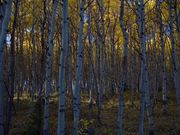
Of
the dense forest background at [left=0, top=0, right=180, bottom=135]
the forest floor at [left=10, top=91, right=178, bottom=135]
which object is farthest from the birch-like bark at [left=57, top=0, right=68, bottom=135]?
the forest floor at [left=10, top=91, right=178, bottom=135]

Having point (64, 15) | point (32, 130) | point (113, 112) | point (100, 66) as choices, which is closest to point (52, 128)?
point (32, 130)

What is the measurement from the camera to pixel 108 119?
49.2 ft

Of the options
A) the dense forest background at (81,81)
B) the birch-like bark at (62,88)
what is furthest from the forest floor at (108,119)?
the birch-like bark at (62,88)

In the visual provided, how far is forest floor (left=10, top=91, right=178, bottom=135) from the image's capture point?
11945 mm

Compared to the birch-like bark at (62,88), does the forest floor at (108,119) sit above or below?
below

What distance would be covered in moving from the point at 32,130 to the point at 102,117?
5887 millimetres

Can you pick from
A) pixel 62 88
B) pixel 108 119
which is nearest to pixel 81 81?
pixel 108 119

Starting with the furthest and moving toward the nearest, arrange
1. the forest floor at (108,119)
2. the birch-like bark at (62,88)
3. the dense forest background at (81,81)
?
1. the forest floor at (108,119)
2. the dense forest background at (81,81)
3. the birch-like bark at (62,88)

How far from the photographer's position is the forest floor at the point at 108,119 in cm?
1195

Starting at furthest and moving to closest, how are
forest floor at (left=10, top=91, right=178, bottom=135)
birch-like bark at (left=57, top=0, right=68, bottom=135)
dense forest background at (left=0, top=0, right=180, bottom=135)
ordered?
1. forest floor at (left=10, top=91, right=178, bottom=135)
2. dense forest background at (left=0, top=0, right=180, bottom=135)
3. birch-like bark at (left=57, top=0, right=68, bottom=135)

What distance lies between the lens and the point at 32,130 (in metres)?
10.3

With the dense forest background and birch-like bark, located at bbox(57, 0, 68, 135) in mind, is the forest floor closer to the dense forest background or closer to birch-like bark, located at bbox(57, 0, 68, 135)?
the dense forest background

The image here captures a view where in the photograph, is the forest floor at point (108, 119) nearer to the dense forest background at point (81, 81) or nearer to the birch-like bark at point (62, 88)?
the dense forest background at point (81, 81)

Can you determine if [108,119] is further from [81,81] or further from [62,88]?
[62,88]
